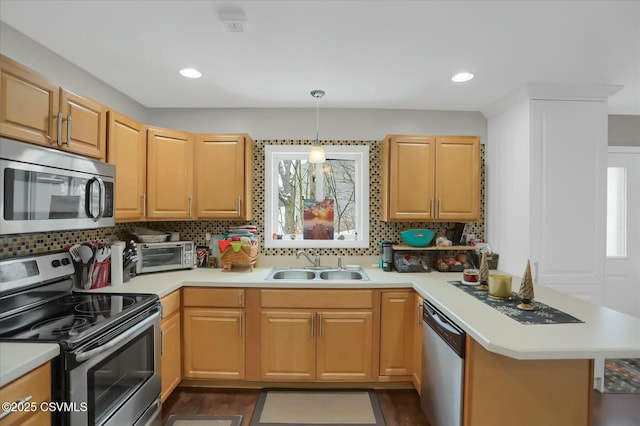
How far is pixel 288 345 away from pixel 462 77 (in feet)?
7.91

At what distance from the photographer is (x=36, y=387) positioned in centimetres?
117

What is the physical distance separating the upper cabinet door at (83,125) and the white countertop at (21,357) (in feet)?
3.50

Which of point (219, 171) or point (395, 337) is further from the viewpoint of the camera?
point (219, 171)

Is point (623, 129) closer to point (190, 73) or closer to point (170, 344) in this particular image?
Result: point (190, 73)

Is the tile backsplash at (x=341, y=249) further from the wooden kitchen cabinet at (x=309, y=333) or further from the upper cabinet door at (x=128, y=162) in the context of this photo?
the wooden kitchen cabinet at (x=309, y=333)

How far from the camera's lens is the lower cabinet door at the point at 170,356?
2.12 m

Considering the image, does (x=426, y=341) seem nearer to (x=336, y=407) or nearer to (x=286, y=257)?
(x=336, y=407)

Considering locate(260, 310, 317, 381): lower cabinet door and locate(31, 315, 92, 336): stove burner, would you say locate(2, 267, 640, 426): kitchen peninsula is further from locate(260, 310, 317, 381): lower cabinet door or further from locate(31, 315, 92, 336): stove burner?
locate(31, 315, 92, 336): stove burner

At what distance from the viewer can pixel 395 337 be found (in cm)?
238

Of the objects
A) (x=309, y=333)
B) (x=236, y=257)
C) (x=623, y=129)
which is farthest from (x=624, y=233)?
(x=236, y=257)

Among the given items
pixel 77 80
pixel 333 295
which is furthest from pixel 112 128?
pixel 333 295

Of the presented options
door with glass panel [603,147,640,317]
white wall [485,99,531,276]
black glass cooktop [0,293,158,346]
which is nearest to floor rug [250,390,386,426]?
black glass cooktop [0,293,158,346]

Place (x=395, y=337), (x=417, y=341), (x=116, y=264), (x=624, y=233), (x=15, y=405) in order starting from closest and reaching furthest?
(x=15, y=405) → (x=116, y=264) → (x=417, y=341) → (x=395, y=337) → (x=624, y=233)

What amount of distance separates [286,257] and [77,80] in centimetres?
213
